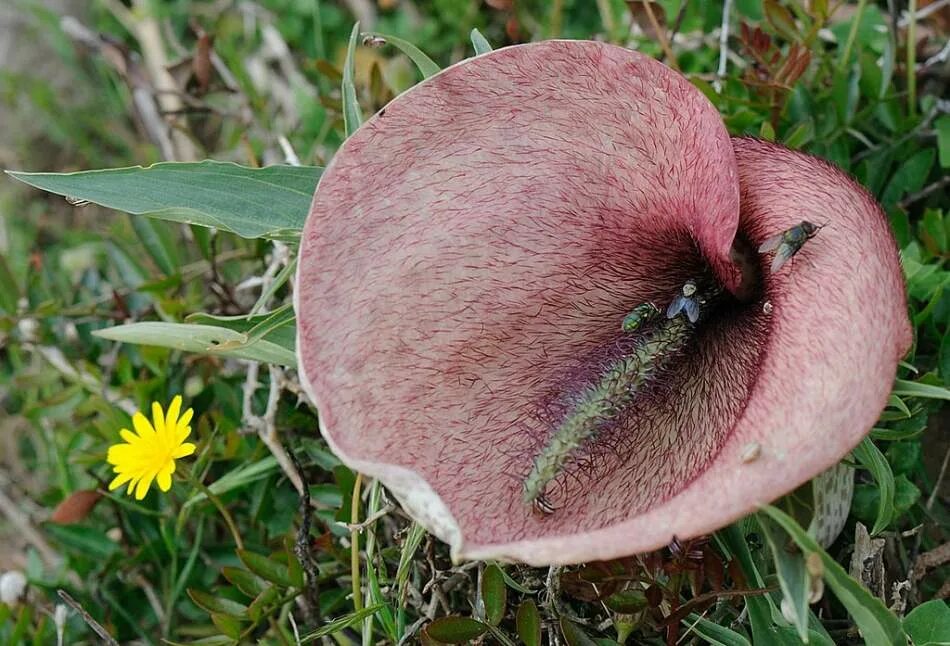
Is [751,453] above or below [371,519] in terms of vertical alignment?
above

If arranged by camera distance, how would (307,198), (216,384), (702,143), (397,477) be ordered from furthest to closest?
1. (216,384)
2. (307,198)
3. (702,143)
4. (397,477)

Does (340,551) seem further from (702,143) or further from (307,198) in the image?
(702,143)

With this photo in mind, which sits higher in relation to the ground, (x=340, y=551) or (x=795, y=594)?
(x=795, y=594)

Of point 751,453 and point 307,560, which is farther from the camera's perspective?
point 307,560

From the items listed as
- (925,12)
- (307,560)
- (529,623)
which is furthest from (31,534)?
(925,12)

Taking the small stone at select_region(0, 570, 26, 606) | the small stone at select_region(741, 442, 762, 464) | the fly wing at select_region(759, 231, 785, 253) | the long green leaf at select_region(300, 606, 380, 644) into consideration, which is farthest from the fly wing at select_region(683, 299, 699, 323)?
the small stone at select_region(0, 570, 26, 606)

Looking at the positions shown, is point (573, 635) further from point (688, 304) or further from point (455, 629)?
point (688, 304)

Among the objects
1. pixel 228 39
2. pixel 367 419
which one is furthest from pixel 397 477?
pixel 228 39

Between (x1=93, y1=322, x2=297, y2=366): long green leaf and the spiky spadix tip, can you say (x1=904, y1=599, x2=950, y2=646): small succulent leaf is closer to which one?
the spiky spadix tip
